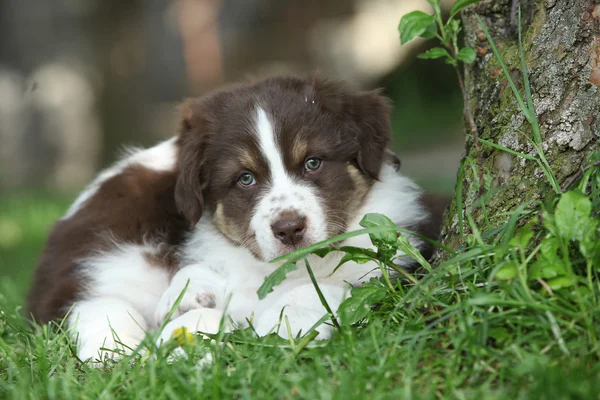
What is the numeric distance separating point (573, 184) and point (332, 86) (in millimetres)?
1413

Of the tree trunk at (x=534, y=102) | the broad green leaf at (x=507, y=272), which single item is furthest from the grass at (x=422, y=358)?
the tree trunk at (x=534, y=102)

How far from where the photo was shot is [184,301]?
3311mm

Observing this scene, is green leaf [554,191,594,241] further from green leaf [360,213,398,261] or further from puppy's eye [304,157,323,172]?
puppy's eye [304,157,323,172]

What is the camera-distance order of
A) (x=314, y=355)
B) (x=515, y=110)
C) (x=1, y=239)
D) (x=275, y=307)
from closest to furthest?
(x=314, y=355) → (x=515, y=110) → (x=275, y=307) → (x=1, y=239)

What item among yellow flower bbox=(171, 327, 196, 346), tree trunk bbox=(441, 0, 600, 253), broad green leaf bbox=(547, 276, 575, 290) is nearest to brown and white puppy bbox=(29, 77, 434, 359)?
yellow flower bbox=(171, 327, 196, 346)

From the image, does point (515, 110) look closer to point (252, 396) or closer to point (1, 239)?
point (252, 396)

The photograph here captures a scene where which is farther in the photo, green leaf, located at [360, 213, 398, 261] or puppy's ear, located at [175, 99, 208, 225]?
puppy's ear, located at [175, 99, 208, 225]

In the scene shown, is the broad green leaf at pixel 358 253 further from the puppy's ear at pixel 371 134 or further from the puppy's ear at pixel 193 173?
the puppy's ear at pixel 193 173

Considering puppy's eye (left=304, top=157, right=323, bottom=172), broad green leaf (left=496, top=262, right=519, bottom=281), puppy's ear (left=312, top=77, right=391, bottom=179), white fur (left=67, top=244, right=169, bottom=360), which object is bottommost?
white fur (left=67, top=244, right=169, bottom=360)

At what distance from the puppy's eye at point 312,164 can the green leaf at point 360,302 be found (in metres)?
0.86

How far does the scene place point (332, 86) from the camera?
3.64 m

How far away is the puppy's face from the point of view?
3256 mm

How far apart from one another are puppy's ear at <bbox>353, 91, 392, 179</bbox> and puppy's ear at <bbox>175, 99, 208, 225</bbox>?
2.54ft


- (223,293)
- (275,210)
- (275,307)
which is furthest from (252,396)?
(223,293)
